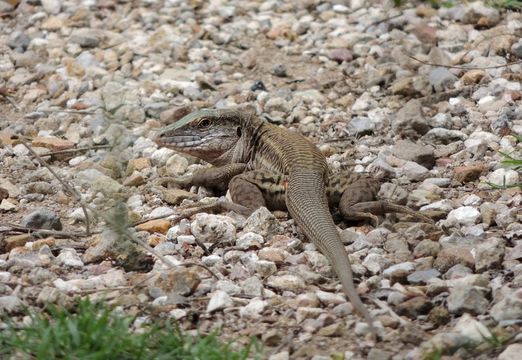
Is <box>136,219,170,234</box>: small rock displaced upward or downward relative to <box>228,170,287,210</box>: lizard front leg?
upward

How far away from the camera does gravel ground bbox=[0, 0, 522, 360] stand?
507 centimetres

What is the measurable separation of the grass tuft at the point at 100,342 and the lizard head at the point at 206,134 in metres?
2.94

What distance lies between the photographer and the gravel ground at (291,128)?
16.6 ft

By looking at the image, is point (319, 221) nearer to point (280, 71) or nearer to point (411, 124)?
point (411, 124)

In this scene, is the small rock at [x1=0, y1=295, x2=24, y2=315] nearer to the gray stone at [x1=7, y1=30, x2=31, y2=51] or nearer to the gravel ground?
the gravel ground

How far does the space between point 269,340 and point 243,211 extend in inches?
76.2

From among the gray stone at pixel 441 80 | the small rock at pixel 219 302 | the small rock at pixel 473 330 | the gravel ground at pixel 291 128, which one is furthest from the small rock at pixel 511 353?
the gray stone at pixel 441 80

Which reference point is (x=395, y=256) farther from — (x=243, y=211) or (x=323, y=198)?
(x=243, y=211)

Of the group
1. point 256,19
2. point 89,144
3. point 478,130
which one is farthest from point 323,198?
point 256,19

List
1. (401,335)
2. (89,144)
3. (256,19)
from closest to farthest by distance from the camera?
(401,335), (89,144), (256,19)

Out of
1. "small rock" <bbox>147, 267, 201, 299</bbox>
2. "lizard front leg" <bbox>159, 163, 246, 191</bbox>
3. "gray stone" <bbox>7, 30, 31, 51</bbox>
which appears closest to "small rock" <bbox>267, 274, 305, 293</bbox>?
"small rock" <bbox>147, 267, 201, 299</bbox>

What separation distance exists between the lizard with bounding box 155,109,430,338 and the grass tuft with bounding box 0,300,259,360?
89cm

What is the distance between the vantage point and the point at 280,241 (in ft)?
20.2

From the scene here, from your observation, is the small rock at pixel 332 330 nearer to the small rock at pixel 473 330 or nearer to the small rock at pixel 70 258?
the small rock at pixel 473 330
